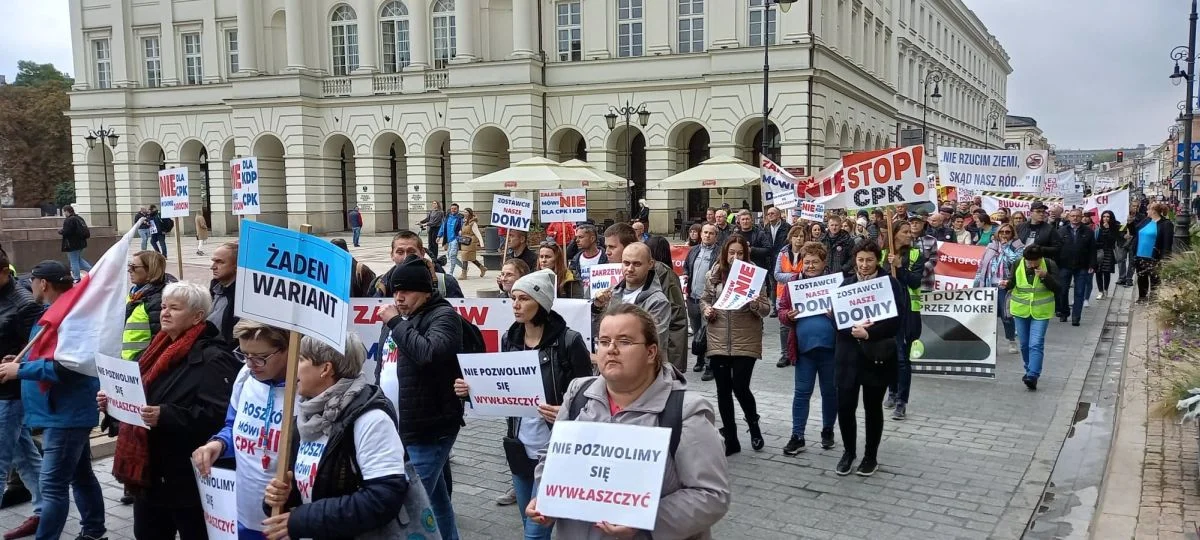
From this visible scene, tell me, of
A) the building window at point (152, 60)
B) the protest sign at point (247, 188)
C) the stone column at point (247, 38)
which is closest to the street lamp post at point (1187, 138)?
the protest sign at point (247, 188)

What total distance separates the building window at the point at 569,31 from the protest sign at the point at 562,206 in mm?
23252

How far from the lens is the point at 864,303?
6742 millimetres

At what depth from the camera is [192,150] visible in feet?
146

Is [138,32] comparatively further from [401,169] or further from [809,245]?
[809,245]

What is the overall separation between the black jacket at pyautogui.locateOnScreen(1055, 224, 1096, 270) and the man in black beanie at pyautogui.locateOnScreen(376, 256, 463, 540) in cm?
1258

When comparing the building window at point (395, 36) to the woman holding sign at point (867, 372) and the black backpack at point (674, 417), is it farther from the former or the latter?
the black backpack at point (674, 417)

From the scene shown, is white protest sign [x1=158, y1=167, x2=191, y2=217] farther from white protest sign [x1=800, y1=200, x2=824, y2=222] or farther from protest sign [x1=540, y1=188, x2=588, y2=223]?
white protest sign [x1=800, y1=200, x2=824, y2=222]

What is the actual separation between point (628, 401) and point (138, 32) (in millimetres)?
49057

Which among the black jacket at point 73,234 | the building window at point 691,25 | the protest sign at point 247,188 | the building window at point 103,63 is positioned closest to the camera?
the protest sign at point 247,188

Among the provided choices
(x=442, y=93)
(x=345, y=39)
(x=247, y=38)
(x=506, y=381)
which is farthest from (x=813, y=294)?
(x=247, y=38)

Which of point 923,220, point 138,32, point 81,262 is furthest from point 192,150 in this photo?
point 923,220

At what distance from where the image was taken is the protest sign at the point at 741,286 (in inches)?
281

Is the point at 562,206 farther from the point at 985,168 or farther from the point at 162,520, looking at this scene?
the point at 162,520

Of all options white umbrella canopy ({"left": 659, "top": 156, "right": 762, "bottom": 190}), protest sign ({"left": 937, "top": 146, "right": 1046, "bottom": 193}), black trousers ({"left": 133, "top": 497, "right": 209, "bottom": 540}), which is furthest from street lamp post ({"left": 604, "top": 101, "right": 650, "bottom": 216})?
black trousers ({"left": 133, "top": 497, "right": 209, "bottom": 540})
